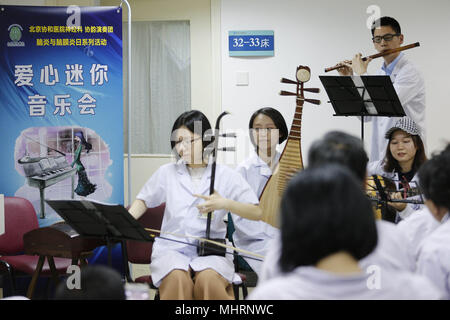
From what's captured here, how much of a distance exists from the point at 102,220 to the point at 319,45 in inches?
127

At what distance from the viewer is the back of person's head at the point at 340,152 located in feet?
4.95

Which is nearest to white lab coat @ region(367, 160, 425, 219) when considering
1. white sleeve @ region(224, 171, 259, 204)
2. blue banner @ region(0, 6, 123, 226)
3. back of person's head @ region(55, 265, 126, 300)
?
white sleeve @ region(224, 171, 259, 204)

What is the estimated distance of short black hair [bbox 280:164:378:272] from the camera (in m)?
1.00

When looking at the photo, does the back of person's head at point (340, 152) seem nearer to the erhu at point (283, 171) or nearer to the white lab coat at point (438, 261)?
the white lab coat at point (438, 261)

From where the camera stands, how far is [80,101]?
3.33 m

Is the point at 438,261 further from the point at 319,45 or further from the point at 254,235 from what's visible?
the point at 319,45

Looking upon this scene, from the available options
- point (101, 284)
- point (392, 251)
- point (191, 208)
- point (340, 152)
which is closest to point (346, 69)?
point (191, 208)

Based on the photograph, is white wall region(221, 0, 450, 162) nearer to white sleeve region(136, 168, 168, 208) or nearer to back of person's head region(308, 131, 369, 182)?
white sleeve region(136, 168, 168, 208)

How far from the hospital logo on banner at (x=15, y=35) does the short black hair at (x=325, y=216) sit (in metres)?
2.78

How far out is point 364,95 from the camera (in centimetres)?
314

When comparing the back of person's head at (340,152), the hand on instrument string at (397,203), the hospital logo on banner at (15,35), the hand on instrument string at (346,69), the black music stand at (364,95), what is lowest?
the hand on instrument string at (397,203)

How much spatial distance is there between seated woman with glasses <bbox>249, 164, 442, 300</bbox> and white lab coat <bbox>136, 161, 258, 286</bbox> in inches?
55.5

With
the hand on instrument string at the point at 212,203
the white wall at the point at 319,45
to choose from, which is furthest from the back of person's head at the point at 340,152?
the white wall at the point at 319,45
